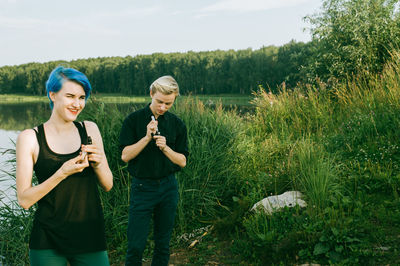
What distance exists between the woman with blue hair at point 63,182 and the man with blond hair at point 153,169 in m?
1.00

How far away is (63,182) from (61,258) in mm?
387

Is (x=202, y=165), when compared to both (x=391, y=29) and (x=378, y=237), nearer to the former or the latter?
(x=378, y=237)

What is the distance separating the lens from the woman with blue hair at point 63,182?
1.76 m

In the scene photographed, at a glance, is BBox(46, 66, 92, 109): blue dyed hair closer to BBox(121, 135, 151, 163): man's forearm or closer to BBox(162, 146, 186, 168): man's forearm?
BBox(121, 135, 151, 163): man's forearm

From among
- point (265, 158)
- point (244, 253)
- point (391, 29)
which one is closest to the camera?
point (244, 253)

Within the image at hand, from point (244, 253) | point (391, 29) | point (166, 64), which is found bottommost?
point (244, 253)

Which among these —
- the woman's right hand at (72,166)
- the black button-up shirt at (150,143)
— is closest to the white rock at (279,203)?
the black button-up shirt at (150,143)

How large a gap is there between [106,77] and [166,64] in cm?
1477

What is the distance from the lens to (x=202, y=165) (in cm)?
543

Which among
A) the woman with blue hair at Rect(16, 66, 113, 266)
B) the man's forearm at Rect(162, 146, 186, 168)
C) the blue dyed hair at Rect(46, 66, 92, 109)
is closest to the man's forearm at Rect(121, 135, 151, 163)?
the man's forearm at Rect(162, 146, 186, 168)

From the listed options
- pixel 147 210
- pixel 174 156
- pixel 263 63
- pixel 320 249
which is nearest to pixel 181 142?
pixel 174 156

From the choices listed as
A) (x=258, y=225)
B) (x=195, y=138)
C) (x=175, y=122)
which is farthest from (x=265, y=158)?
(x=175, y=122)

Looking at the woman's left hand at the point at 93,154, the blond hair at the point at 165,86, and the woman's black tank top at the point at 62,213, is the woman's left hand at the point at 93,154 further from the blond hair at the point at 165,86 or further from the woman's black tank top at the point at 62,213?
the blond hair at the point at 165,86

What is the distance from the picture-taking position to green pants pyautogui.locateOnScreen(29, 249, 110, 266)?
5.88 feet
